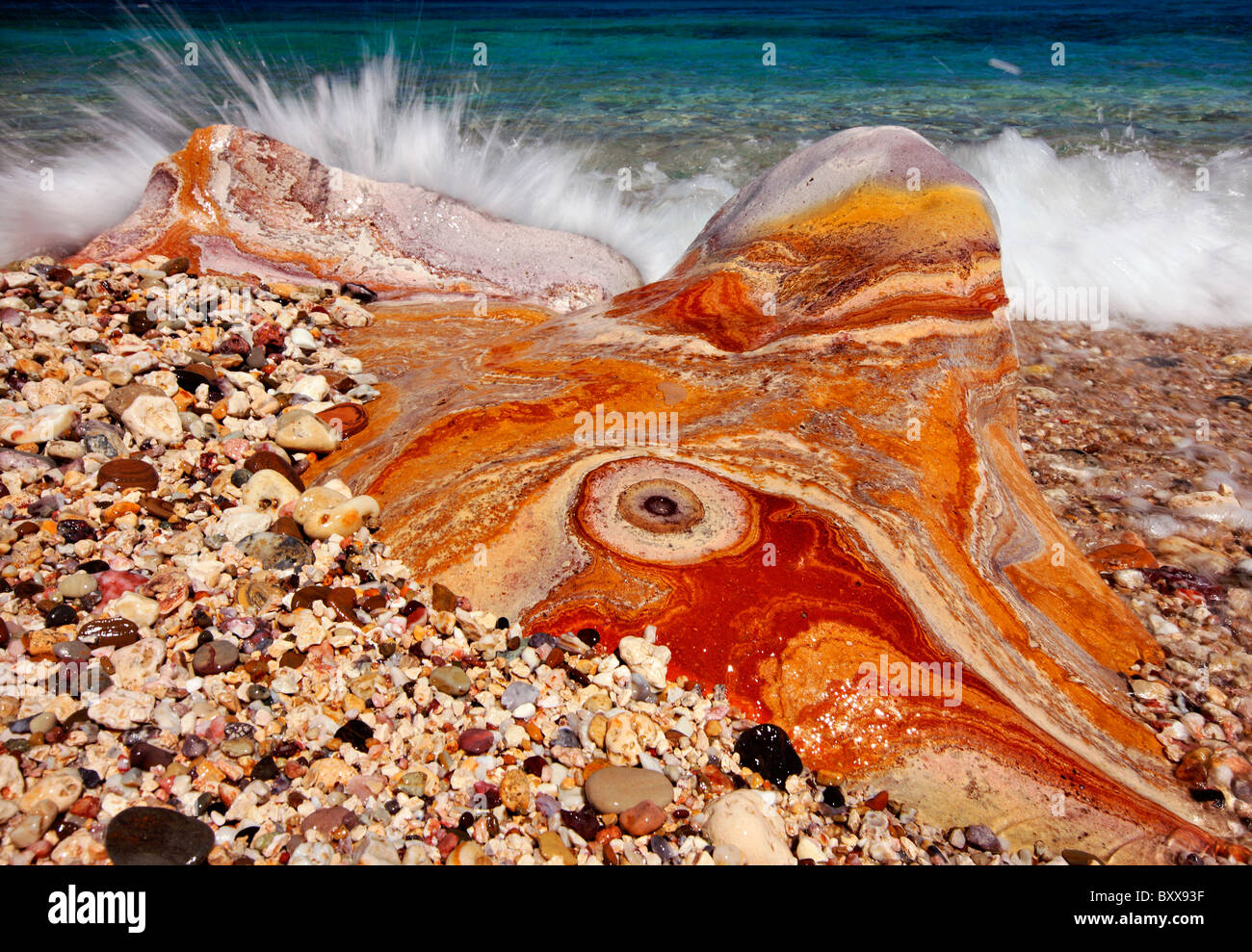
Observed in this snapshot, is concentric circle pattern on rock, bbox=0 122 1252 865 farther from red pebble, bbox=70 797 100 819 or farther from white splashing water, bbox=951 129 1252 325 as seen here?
white splashing water, bbox=951 129 1252 325

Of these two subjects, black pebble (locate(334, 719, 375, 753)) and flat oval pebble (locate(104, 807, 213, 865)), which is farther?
black pebble (locate(334, 719, 375, 753))

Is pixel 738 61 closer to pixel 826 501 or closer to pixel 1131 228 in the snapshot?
pixel 1131 228

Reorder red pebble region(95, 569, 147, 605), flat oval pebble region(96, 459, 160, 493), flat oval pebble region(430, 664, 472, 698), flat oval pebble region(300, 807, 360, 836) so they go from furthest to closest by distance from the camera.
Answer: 1. flat oval pebble region(96, 459, 160, 493)
2. red pebble region(95, 569, 147, 605)
3. flat oval pebble region(430, 664, 472, 698)
4. flat oval pebble region(300, 807, 360, 836)

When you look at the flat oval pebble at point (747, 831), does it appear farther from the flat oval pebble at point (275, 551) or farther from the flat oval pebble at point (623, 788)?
the flat oval pebble at point (275, 551)

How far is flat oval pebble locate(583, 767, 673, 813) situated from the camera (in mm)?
2244

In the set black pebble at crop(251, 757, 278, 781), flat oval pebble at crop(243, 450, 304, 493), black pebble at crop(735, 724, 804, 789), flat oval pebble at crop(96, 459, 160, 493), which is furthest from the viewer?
flat oval pebble at crop(243, 450, 304, 493)

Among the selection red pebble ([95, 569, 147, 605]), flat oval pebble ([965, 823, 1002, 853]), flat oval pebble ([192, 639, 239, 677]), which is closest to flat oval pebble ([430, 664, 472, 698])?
flat oval pebble ([192, 639, 239, 677])

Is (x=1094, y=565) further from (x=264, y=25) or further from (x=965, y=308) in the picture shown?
(x=264, y=25)

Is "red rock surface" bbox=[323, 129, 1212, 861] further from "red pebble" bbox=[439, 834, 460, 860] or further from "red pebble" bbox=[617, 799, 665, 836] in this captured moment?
"red pebble" bbox=[439, 834, 460, 860]

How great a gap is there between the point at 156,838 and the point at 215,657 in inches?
24.9

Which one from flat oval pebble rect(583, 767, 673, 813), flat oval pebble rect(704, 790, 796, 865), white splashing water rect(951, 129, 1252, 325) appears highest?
white splashing water rect(951, 129, 1252, 325)

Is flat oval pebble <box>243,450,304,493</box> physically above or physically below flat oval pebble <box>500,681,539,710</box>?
above

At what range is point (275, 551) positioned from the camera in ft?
9.66
